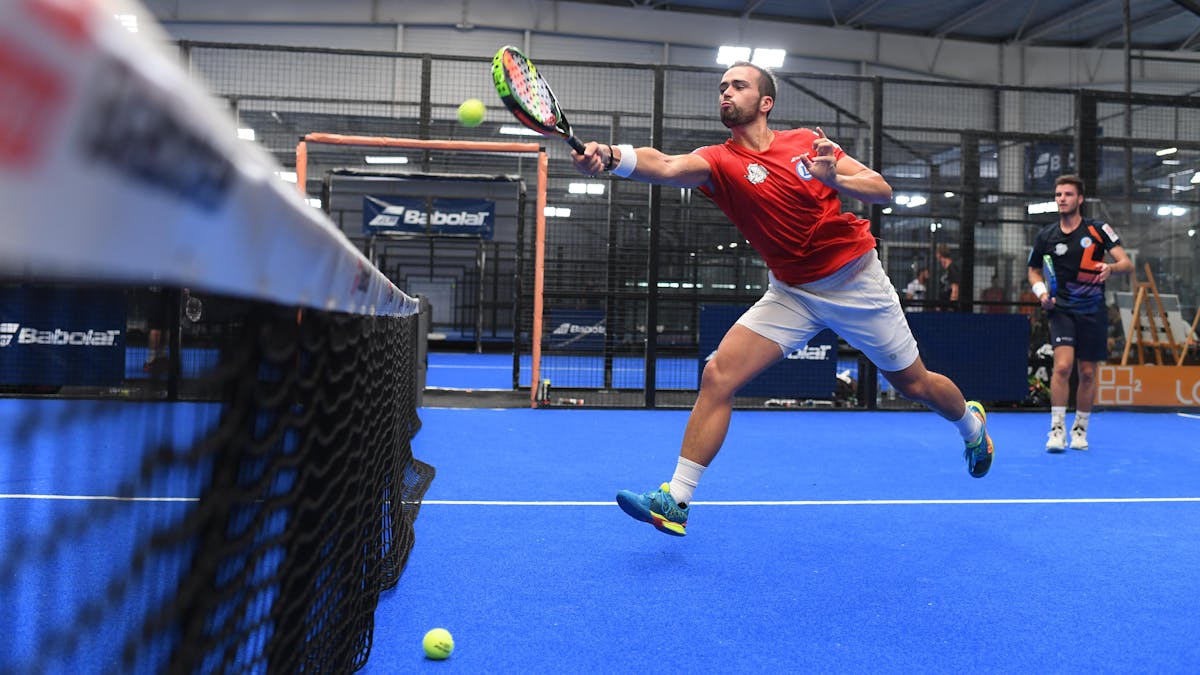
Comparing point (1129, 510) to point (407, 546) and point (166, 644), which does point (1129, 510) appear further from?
point (166, 644)

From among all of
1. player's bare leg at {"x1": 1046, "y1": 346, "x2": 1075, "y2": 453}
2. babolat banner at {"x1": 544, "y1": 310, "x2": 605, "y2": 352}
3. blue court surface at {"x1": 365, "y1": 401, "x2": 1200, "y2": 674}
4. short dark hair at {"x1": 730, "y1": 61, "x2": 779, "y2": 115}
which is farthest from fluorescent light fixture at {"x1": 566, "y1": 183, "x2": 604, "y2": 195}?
short dark hair at {"x1": 730, "y1": 61, "x2": 779, "y2": 115}

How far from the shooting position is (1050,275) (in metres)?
6.77

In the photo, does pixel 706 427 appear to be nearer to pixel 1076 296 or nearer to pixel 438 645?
pixel 438 645

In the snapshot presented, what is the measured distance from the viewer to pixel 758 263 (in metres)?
11.0

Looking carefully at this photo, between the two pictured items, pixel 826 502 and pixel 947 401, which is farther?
pixel 826 502

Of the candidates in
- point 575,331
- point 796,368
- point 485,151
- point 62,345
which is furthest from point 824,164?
point 575,331

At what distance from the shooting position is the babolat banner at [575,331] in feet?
32.4

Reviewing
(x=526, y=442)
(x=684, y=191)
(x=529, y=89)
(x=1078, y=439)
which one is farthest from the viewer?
(x=684, y=191)

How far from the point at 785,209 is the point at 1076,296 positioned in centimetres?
398

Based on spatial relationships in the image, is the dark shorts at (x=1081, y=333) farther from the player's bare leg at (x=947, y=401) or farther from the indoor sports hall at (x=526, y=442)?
the player's bare leg at (x=947, y=401)

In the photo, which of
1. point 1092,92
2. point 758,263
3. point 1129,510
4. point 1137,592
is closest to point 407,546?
point 1137,592

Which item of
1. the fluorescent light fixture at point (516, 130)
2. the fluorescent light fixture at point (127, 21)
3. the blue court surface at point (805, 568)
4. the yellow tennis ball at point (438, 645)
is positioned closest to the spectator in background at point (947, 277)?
the blue court surface at point (805, 568)

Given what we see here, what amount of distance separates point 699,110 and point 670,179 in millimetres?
14951

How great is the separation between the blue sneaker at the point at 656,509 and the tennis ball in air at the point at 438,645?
3.92 ft
